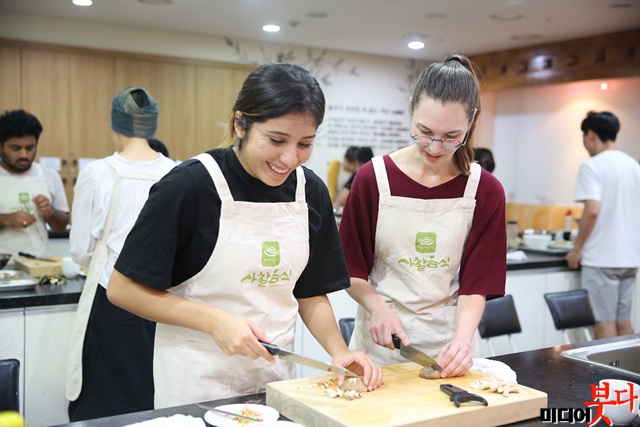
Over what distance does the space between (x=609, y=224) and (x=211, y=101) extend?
179 inches

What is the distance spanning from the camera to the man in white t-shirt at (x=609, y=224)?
4.25 m

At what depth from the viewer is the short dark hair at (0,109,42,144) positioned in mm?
3678

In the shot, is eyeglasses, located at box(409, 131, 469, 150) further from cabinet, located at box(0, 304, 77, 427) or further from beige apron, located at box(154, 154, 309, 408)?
cabinet, located at box(0, 304, 77, 427)

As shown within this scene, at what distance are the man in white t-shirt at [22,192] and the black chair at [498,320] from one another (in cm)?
245

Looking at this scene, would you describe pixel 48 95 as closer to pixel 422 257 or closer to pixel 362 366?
pixel 422 257

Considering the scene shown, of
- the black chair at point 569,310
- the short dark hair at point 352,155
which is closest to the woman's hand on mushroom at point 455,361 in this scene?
the black chair at point 569,310

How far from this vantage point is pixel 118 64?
686 centimetres

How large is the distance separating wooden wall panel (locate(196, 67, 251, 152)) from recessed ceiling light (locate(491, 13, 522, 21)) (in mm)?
2831

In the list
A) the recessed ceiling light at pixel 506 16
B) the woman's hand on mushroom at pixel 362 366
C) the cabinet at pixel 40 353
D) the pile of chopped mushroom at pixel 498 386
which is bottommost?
the cabinet at pixel 40 353

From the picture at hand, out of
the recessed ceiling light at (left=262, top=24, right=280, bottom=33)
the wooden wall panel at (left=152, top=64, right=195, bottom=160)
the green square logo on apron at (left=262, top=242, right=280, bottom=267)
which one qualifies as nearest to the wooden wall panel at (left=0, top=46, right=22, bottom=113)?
the wooden wall panel at (left=152, top=64, right=195, bottom=160)

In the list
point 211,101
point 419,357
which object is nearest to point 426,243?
point 419,357

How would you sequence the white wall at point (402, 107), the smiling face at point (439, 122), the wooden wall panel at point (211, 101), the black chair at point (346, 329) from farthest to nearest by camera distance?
the wooden wall panel at point (211, 101) < the white wall at point (402, 107) < the black chair at point (346, 329) < the smiling face at point (439, 122)

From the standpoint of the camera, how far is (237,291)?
1537mm

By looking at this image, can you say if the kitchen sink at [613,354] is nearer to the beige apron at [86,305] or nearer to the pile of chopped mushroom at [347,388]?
the pile of chopped mushroom at [347,388]
